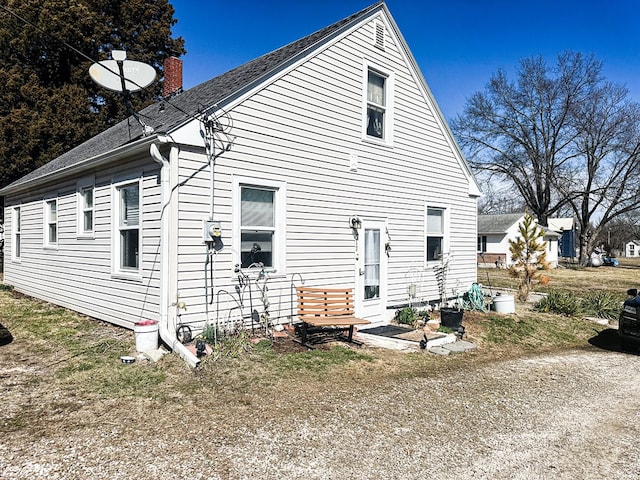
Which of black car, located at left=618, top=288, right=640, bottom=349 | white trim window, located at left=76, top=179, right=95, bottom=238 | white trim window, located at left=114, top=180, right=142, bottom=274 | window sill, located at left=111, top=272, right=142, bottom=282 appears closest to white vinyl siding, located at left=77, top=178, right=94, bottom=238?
white trim window, located at left=76, top=179, right=95, bottom=238

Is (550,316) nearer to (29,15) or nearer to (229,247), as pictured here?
(229,247)

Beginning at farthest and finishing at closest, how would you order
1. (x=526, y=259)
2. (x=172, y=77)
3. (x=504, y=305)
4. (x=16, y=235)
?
1. (x=526, y=259)
2. (x=16, y=235)
3. (x=172, y=77)
4. (x=504, y=305)

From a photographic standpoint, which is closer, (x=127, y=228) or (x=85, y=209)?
(x=127, y=228)

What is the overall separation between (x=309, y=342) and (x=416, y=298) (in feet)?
13.9

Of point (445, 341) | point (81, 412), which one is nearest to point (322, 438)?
point (81, 412)

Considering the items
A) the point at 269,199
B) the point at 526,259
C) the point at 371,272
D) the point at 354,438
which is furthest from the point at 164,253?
the point at 526,259

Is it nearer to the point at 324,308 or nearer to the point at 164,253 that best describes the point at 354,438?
the point at 324,308

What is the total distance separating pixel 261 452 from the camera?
393 cm

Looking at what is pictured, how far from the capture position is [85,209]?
938 centimetres

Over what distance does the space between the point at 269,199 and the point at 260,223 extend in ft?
1.64

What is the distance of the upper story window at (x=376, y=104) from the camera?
10.1m

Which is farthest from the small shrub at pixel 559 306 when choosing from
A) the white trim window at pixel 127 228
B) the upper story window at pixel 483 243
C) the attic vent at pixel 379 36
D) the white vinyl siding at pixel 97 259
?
the upper story window at pixel 483 243

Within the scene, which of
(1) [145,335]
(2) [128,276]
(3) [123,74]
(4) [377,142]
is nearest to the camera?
(1) [145,335]

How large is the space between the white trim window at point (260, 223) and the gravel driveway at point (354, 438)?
3035 millimetres
